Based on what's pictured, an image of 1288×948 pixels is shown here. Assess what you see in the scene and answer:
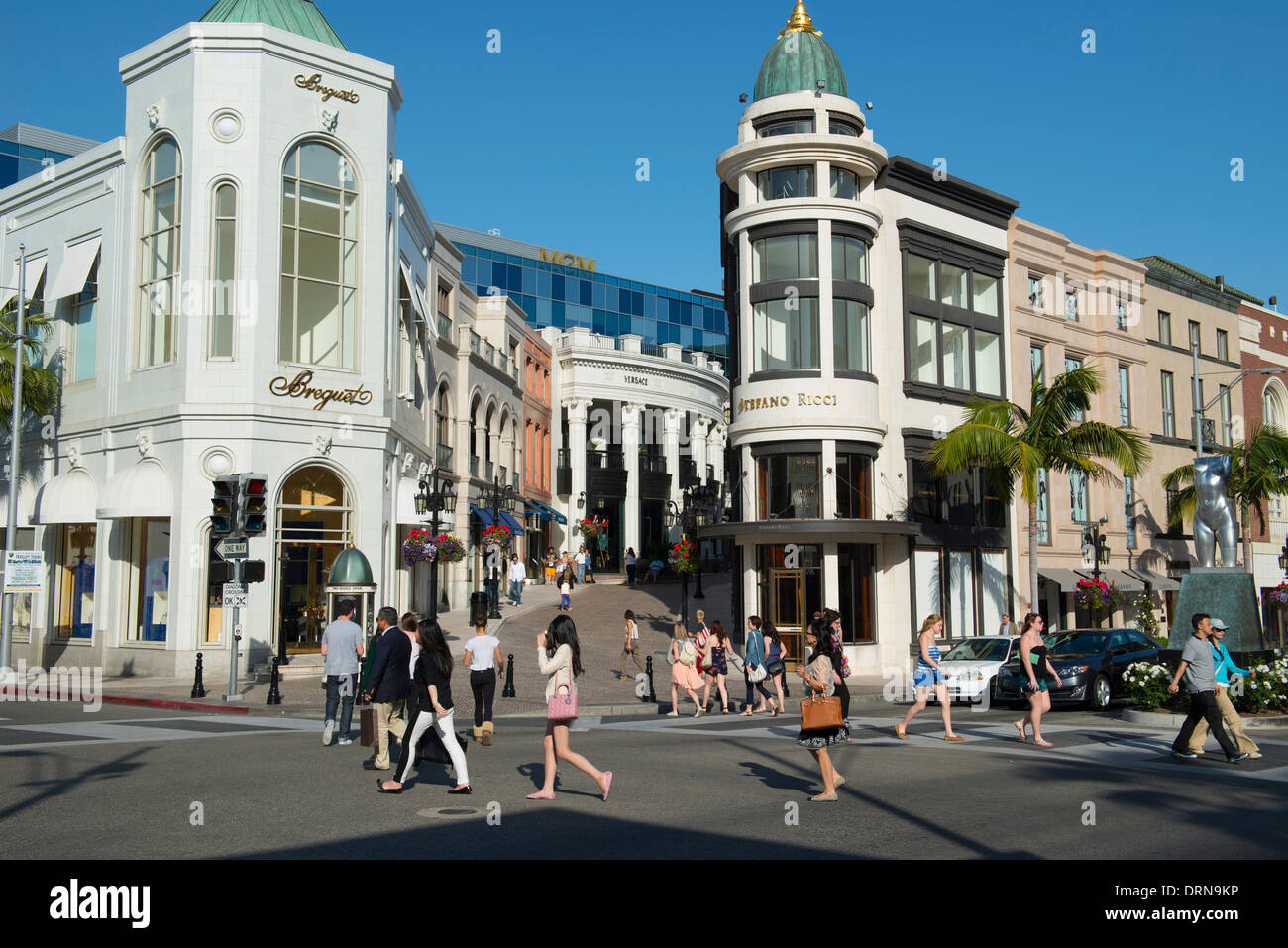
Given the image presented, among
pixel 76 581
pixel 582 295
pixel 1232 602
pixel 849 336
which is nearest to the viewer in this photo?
pixel 1232 602

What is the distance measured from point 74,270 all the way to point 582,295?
5161 cm

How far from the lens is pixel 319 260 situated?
2859 cm

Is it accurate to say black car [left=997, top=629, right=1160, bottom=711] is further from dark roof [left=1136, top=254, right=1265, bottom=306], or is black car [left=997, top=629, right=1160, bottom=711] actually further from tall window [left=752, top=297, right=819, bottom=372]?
dark roof [left=1136, top=254, right=1265, bottom=306]

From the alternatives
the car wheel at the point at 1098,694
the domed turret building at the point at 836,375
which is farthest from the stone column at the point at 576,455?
the car wheel at the point at 1098,694

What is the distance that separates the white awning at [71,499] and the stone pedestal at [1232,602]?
25892mm

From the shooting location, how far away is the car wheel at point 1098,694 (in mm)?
21047

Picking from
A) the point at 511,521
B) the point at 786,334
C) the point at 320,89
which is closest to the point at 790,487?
the point at 786,334

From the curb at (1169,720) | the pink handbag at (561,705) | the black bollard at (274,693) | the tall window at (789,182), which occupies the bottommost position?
the curb at (1169,720)

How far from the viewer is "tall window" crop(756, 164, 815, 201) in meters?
32.0

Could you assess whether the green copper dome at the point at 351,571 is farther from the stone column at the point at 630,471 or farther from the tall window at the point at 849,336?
the stone column at the point at 630,471

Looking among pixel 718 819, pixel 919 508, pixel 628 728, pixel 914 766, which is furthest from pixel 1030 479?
pixel 718 819

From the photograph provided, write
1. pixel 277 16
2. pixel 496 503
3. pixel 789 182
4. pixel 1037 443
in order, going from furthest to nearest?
pixel 496 503 → pixel 789 182 → pixel 1037 443 → pixel 277 16

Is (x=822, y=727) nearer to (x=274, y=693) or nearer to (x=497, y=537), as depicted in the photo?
(x=274, y=693)
